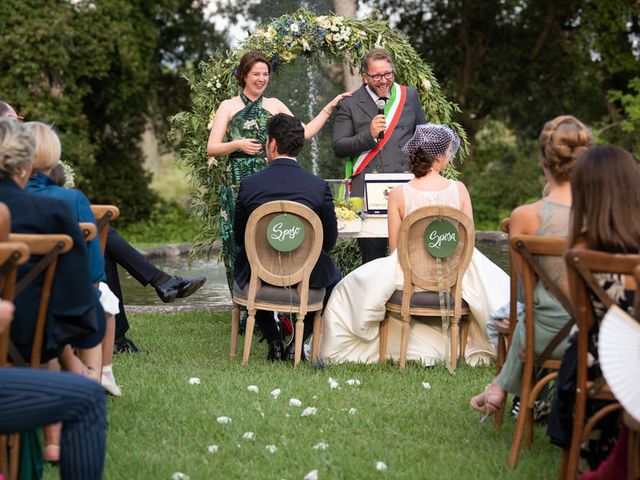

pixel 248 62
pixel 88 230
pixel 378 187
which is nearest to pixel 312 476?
pixel 88 230

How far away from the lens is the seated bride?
6609 millimetres

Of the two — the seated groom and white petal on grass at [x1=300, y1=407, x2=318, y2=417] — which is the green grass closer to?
white petal on grass at [x1=300, y1=407, x2=318, y2=417]

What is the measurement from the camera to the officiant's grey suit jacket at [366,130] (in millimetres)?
8109

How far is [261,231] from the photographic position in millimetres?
6461

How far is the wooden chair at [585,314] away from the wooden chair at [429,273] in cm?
260

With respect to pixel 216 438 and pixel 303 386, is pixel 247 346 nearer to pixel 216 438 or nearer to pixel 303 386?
pixel 303 386

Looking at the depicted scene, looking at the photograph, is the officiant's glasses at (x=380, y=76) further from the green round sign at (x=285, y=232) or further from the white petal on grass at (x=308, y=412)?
the white petal on grass at (x=308, y=412)

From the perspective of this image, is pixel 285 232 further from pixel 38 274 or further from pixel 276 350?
pixel 38 274

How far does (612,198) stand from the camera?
3674 millimetres

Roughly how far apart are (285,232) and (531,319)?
7.73ft

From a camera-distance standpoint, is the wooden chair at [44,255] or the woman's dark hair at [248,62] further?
the woman's dark hair at [248,62]

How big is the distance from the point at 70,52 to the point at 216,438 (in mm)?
14685

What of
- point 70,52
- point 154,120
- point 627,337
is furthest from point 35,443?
point 154,120

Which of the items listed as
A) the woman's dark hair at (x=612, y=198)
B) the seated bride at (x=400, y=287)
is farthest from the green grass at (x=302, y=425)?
the woman's dark hair at (x=612, y=198)
